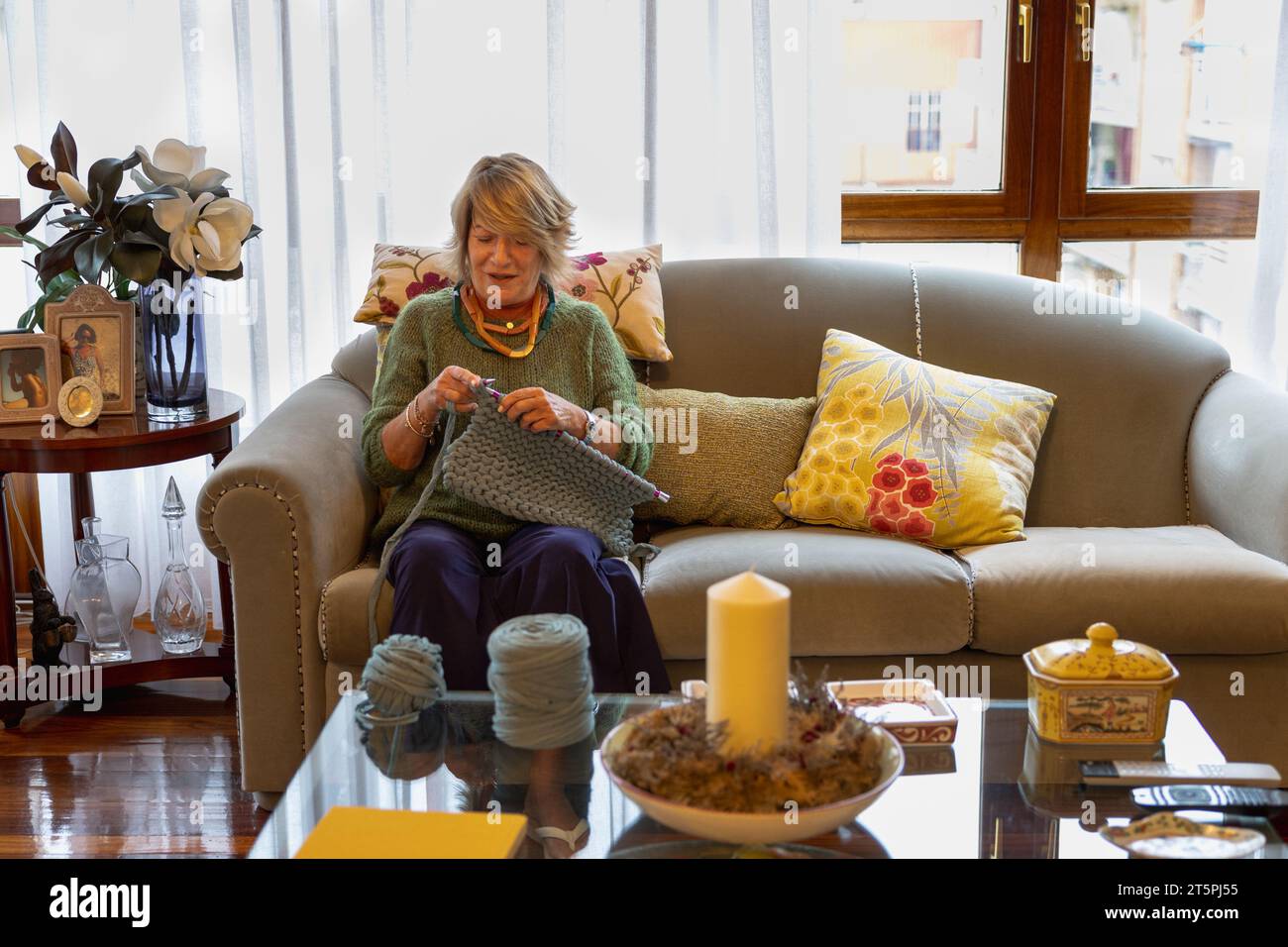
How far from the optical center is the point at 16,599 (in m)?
3.16

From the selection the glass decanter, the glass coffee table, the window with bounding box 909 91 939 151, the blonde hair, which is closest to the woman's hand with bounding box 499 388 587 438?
the blonde hair

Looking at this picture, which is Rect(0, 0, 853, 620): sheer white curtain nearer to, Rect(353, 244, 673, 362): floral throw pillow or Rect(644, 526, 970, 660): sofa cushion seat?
Rect(353, 244, 673, 362): floral throw pillow

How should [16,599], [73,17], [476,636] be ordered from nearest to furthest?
[476,636] → [73,17] → [16,599]

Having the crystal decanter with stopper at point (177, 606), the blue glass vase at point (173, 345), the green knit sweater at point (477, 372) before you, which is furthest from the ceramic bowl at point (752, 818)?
the crystal decanter with stopper at point (177, 606)

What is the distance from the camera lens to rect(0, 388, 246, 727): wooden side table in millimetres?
2359

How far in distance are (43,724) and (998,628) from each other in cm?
180

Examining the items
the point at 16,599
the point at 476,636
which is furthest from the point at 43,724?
the point at 476,636

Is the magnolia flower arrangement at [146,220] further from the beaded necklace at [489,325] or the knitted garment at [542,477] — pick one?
the knitted garment at [542,477]

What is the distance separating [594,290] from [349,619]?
0.81 metres

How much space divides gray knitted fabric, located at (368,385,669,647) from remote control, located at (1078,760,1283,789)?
922mm

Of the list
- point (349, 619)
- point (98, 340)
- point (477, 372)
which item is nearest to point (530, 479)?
point (477, 372)

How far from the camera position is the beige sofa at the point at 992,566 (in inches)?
81.0
